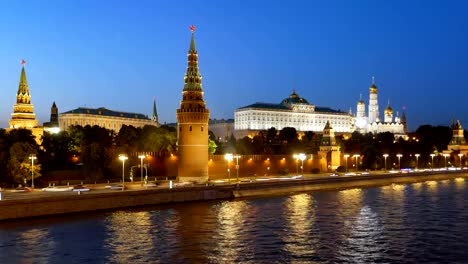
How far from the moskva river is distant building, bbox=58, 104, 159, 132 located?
112924 mm

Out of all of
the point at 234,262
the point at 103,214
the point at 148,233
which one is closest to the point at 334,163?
the point at 103,214

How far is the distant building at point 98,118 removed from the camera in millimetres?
157488

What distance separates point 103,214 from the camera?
41.4 metres

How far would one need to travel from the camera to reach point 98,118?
162625 mm

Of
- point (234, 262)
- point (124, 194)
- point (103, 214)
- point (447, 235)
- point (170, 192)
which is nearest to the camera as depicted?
point (234, 262)

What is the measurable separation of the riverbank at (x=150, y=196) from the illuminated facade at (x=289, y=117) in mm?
99822

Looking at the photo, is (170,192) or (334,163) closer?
(170,192)

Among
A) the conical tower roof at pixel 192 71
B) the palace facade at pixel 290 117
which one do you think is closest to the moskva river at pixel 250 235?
the conical tower roof at pixel 192 71

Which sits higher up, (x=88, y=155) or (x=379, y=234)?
(x=88, y=155)

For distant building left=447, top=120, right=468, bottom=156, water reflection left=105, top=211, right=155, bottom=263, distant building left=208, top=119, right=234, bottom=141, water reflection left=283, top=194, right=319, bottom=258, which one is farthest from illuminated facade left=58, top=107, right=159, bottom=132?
water reflection left=105, top=211, right=155, bottom=263

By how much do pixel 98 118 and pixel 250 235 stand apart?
443 ft

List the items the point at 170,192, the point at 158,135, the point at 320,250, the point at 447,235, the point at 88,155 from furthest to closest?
1. the point at 158,135
2. the point at 88,155
3. the point at 170,192
4. the point at 447,235
5. the point at 320,250

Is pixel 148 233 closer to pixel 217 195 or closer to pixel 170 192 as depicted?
pixel 170 192

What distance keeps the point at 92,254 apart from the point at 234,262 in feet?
21.4
